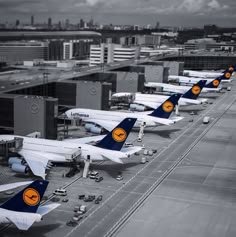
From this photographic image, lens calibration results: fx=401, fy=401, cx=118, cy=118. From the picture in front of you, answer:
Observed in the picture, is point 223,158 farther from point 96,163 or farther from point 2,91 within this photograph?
point 2,91

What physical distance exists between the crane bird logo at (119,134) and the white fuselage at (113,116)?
73.3ft

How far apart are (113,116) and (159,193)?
108ft

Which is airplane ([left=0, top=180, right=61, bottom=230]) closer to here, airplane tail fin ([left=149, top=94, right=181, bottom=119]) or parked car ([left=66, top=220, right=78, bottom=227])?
parked car ([left=66, top=220, right=78, bottom=227])

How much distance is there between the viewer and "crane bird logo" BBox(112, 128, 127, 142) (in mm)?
56562

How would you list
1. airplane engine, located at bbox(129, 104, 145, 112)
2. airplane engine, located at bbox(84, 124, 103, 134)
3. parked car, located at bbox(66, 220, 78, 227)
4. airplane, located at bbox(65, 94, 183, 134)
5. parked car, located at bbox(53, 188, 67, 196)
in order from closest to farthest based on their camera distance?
parked car, located at bbox(66, 220, 78, 227) < parked car, located at bbox(53, 188, 67, 196) < airplane engine, located at bbox(84, 124, 103, 134) < airplane, located at bbox(65, 94, 183, 134) < airplane engine, located at bbox(129, 104, 145, 112)

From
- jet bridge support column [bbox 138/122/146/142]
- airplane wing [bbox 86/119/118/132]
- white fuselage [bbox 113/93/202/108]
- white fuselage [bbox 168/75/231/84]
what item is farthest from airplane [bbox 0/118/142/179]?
white fuselage [bbox 168/75/231/84]

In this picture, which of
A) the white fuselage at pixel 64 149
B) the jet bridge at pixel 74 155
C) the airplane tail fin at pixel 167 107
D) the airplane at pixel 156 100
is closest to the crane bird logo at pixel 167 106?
the airplane tail fin at pixel 167 107

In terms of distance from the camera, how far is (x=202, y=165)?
63094mm

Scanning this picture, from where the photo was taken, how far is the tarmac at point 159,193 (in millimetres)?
41031

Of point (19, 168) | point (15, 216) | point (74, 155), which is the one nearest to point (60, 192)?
point (74, 155)

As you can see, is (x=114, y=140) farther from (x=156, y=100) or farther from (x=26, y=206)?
(x=156, y=100)

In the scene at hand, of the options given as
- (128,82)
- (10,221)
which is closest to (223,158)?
(10,221)

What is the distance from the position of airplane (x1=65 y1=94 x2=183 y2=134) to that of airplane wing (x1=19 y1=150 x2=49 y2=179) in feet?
74.7

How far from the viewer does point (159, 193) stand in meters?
51.2
